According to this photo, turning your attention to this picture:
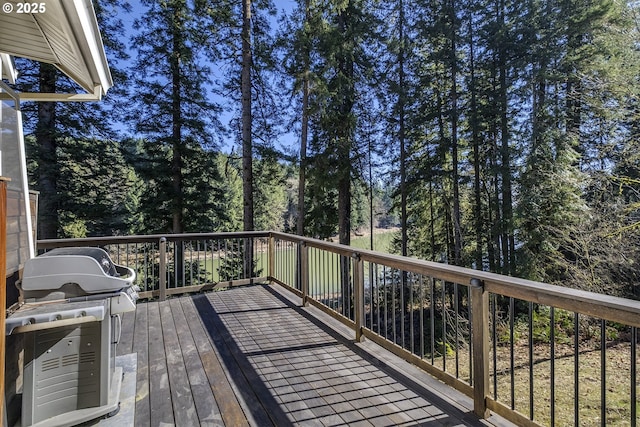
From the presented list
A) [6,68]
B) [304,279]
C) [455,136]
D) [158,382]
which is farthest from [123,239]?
[455,136]

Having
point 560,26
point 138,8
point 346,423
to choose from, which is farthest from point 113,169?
point 560,26

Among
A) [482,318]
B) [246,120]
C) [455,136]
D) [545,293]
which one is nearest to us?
[545,293]

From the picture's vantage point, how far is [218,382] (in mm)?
2518

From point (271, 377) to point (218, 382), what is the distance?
0.40 m

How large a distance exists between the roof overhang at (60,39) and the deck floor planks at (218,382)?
2.36 meters

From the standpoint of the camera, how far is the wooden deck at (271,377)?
2084mm

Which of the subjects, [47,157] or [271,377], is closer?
[271,377]

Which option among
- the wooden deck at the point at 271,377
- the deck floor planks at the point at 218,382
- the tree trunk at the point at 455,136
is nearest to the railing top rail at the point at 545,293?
the wooden deck at the point at 271,377

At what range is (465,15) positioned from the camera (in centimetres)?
1157

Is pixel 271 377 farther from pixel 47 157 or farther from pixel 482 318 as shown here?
pixel 47 157

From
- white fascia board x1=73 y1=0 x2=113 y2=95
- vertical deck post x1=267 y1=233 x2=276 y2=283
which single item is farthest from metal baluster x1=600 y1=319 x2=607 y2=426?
vertical deck post x1=267 y1=233 x2=276 y2=283

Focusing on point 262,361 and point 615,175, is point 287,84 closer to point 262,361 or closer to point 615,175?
point 615,175

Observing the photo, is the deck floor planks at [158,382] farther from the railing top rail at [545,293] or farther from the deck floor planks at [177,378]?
the railing top rail at [545,293]

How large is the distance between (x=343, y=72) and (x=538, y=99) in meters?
6.27
